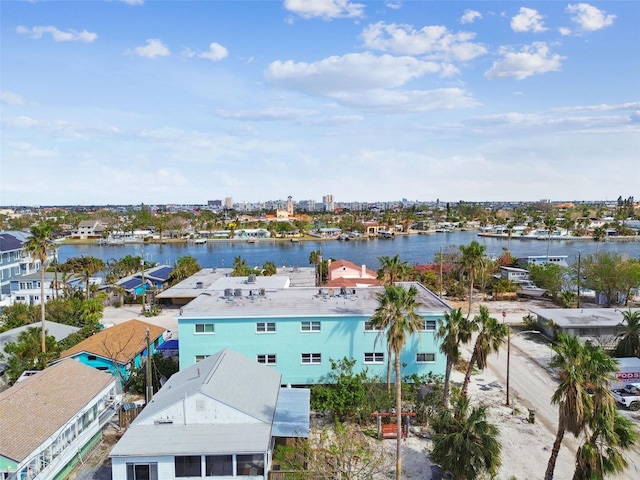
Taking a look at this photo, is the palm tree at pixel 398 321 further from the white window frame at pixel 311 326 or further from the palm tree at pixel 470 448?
the white window frame at pixel 311 326

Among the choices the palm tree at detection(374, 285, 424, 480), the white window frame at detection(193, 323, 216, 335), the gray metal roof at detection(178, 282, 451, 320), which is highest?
the palm tree at detection(374, 285, 424, 480)

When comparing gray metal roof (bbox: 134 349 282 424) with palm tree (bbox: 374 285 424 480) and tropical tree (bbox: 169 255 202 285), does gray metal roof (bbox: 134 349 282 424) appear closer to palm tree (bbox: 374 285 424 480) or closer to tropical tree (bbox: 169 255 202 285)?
palm tree (bbox: 374 285 424 480)

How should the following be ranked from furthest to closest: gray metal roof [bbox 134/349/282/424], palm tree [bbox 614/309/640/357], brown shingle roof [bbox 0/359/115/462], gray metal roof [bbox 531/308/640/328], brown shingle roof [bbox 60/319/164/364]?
gray metal roof [bbox 531/308/640/328] < palm tree [bbox 614/309/640/357] < brown shingle roof [bbox 60/319/164/364] < gray metal roof [bbox 134/349/282/424] < brown shingle roof [bbox 0/359/115/462]

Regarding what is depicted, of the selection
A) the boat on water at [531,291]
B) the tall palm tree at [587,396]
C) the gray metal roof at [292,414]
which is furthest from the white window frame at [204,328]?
the boat on water at [531,291]

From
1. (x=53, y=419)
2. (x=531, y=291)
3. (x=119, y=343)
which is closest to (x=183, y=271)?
(x=119, y=343)

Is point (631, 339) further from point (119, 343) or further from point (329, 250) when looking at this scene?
point (329, 250)

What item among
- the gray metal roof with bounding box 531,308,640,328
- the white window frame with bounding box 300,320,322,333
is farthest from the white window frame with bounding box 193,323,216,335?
the gray metal roof with bounding box 531,308,640,328

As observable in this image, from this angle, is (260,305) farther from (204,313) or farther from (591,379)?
(591,379)
